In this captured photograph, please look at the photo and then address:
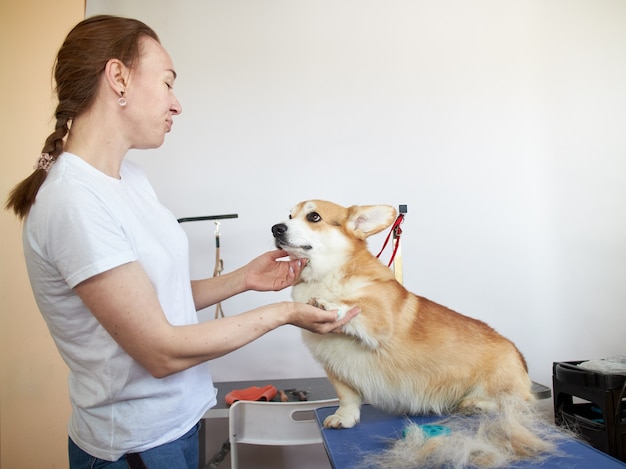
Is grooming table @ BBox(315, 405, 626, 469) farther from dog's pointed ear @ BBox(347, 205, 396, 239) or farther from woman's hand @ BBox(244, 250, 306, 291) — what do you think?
dog's pointed ear @ BBox(347, 205, 396, 239)

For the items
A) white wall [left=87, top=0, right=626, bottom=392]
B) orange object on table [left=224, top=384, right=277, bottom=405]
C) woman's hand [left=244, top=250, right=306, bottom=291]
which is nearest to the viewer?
woman's hand [left=244, top=250, right=306, bottom=291]

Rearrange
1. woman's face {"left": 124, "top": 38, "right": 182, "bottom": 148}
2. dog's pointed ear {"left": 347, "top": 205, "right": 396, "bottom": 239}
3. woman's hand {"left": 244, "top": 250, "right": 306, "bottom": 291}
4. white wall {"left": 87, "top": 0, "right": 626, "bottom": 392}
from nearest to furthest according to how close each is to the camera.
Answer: woman's face {"left": 124, "top": 38, "right": 182, "bottom": 148}
woman's hand {"left": 244, "top": 250, "right": 306, "bottom": 291}
dog's pointed ear {"left": 347, "top": 205, "right": 396, "bottom": 239}
white wall {"left": 87, "top": 0, "right": 626, "bottom": 392}

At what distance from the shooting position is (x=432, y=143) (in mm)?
2887

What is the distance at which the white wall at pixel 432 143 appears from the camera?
9.32 ft

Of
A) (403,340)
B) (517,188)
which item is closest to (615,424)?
(403,340)

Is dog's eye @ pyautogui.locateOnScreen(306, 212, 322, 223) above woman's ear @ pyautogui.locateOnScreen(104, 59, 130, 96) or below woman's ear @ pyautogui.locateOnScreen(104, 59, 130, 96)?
below

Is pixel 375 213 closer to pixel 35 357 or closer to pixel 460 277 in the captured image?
pixel 460 277

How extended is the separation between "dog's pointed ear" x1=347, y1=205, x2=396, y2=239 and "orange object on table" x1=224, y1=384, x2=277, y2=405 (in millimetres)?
916

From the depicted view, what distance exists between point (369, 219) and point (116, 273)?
104 cm

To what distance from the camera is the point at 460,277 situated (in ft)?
9.37

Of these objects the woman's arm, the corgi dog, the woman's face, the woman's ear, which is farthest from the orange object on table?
the woman's ear

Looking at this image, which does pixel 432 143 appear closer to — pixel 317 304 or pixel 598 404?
pixel 598 404

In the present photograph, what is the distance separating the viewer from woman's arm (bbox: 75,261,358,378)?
38.5 inches

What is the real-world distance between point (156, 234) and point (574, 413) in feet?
6.59
